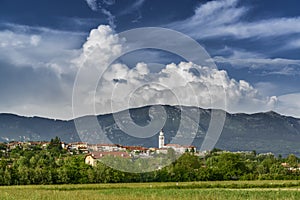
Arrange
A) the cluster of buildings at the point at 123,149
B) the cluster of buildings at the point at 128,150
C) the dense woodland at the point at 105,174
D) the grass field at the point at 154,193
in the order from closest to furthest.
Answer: the grass field at the point at 154,193
the cluster of buildings at the point at 123,149
the cluster of buildings at the point at 128,150
the dense woodland at the point at 105,174

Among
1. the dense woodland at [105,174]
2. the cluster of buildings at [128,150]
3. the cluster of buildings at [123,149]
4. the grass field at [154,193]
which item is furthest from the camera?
the dense woodland at [105,174]

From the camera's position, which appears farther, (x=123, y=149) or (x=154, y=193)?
(x=123, y=149)

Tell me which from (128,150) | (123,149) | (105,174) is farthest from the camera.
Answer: (105,174)

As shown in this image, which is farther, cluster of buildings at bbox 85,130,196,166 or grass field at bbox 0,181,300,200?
cluster of buildings at bbox 85,130,196,166

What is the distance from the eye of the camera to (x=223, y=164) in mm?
74500

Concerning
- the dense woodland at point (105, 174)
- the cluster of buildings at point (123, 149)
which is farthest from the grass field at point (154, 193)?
the dense woodland at point (105, 174)

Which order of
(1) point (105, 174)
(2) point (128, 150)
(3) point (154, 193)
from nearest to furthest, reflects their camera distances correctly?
(3) point (154, 193)
(2) point (128, 150)
(1) point (105, 174)

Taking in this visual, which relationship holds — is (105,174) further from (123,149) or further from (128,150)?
(123,149)

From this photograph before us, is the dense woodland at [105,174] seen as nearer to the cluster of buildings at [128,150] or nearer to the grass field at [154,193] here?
the cluster of buildings at [128,150]

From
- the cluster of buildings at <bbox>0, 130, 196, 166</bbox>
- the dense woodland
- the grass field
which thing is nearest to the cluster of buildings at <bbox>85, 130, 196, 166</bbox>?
the cluster of buildings at <bbox>0, 130, 196, 166</bbox>

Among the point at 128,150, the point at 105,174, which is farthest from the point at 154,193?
the point at 105,174

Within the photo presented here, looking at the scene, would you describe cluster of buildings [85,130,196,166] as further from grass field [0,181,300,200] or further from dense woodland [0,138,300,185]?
dense woodland [0,138,300,185]

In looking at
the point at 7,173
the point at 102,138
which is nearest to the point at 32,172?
the point at 7,173

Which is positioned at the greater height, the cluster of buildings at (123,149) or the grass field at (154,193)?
the cluster of buildings at (123,149)
